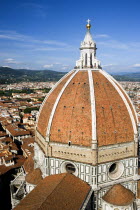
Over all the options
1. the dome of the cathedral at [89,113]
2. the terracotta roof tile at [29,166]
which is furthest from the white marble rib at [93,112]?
the terracotta roof tile at [29,166]

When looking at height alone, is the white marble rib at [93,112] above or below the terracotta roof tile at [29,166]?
above

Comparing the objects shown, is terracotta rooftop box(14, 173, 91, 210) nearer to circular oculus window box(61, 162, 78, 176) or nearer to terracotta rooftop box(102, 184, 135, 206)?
circular oculus window box(61, 162, 78, 176)

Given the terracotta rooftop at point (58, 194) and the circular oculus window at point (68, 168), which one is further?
the circular oculus window at point (68, 168)

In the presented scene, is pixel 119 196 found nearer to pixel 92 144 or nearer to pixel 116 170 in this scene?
pixel 116 170

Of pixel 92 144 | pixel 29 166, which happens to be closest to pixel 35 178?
pixel 29 166

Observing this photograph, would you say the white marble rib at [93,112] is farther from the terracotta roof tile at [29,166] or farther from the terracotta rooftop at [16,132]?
the terracotta rooftop at [16,132]

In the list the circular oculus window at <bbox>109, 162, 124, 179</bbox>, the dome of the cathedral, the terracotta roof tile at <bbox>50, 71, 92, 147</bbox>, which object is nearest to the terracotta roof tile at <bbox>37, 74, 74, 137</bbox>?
the dome of the cathedral

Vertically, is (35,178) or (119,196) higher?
(35,178)
